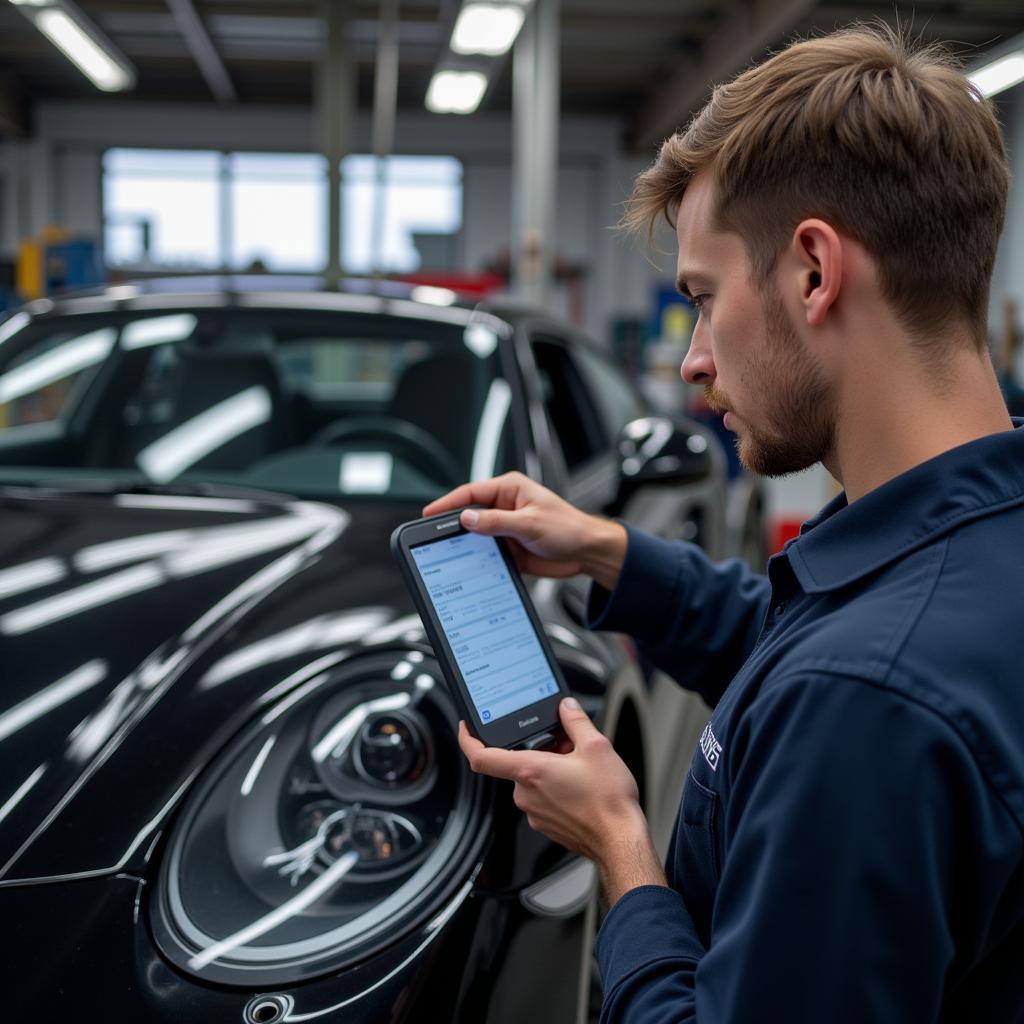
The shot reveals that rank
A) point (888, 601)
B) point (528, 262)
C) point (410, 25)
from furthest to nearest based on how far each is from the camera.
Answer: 1. point (410, 25)
2. point (528, 262)
3. point (888, 601)

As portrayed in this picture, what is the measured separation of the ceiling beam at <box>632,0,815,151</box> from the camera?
10.1m

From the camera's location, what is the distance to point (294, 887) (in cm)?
117

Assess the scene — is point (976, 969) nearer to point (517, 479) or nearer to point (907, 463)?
point (907, 463)

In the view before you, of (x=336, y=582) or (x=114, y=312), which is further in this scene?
(x=114, y=312)

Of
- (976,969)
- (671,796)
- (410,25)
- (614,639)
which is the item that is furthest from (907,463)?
(410,25)

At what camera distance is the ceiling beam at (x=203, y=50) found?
38.2ft

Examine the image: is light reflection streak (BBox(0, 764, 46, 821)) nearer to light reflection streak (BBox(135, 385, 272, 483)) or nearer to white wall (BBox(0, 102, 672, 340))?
light reflection streak (BBox(135, 385, 272, 483))

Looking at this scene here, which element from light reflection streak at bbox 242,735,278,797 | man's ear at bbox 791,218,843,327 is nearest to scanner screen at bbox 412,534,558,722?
light reflection streak at bbox 242,735,278,797

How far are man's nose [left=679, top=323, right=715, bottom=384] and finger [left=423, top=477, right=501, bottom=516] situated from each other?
0.45 m

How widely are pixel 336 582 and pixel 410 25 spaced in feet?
38.7

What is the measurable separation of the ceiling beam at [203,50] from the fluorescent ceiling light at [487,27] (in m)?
4.76

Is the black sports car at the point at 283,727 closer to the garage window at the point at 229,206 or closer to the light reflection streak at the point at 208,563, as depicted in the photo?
the light reflection streak at the point at 208,563

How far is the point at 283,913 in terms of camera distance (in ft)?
3.74

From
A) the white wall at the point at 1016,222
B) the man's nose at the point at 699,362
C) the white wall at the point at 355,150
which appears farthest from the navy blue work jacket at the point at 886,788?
the white wall at the point at 355,150
